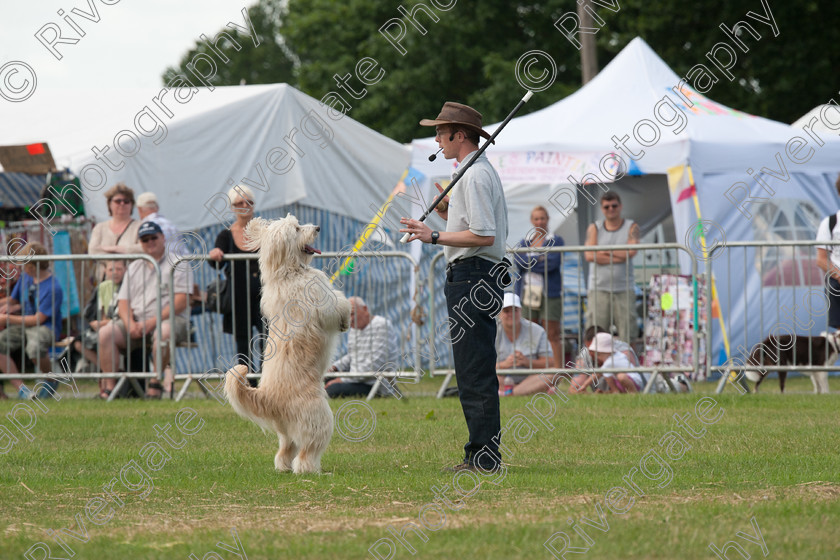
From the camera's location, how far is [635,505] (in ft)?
18.6

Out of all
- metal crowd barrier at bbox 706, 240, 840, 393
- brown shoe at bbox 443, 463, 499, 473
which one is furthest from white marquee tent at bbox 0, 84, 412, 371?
brown shoe at bbox 443, 463, 499, 473

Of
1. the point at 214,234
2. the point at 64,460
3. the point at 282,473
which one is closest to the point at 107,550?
the point at 282,473

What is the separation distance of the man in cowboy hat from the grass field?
32cm

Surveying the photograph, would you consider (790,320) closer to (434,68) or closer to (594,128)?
(594,128)

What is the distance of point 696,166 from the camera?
47.0 ft

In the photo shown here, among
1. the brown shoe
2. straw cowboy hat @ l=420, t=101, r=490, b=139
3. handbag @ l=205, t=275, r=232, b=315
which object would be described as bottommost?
the brown shoe

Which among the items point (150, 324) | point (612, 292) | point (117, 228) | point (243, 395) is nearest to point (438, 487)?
point (243, 395)

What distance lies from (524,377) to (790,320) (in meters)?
3.21

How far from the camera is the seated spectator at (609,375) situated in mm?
11922

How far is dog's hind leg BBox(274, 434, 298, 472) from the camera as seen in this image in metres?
7.16

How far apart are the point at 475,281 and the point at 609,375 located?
560 cm

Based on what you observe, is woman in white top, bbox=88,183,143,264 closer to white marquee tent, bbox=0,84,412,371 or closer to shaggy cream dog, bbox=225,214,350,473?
white marquee tent, bbox=0,84,412,371

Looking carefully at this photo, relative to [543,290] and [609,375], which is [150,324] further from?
→ [609,375]

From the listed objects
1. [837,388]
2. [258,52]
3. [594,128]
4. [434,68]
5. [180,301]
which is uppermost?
[258,52]
